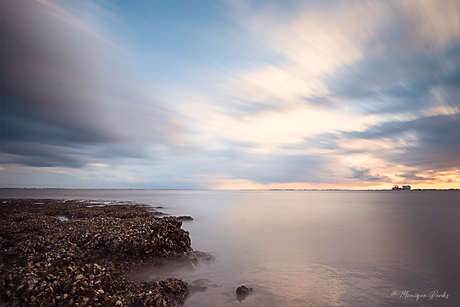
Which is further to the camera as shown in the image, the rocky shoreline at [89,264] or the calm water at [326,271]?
the calm water at [326,271]

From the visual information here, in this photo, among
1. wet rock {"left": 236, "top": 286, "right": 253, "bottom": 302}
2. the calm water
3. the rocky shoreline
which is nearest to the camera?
the rocky shoreline

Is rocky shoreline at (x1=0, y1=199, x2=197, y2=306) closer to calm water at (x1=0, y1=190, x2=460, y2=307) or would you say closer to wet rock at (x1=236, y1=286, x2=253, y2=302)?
calm water at (x1=0, y1=190, x2=460, y2=307)

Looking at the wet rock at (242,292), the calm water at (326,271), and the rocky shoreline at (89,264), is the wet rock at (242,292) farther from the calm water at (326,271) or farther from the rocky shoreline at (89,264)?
the rocky shoreline at (89,264)

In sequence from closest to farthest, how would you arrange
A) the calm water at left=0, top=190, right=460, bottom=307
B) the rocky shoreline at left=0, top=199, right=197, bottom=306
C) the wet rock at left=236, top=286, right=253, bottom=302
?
the rocky shoreline at left=0, top=199, right=197, bottom=306
the wet rock at left=236, top=286, right=253, bottom=302
the calm water at left=0, top=190, right=460, bottom=307

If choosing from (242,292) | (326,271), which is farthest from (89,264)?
(326,271)

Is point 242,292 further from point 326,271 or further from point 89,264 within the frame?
point 89,264

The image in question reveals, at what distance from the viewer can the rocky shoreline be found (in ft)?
19.8

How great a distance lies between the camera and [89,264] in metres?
7.50

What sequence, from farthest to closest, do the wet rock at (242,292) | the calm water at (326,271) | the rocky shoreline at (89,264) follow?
the calm water at (326,271), the wet rock at (242,292), the rocky shoreline at (89,264)

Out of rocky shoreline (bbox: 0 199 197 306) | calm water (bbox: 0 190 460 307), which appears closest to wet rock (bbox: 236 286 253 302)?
calm water (bbox: 0 190 460 307)

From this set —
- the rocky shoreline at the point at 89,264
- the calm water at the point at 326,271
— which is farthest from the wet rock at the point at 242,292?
the rocky shoreline at the point at 89,264

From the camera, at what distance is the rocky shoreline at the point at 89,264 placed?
6027 millimetres

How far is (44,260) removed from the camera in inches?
313

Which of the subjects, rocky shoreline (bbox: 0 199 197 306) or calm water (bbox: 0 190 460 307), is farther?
calm water (bbox: 0 190 460 307)
